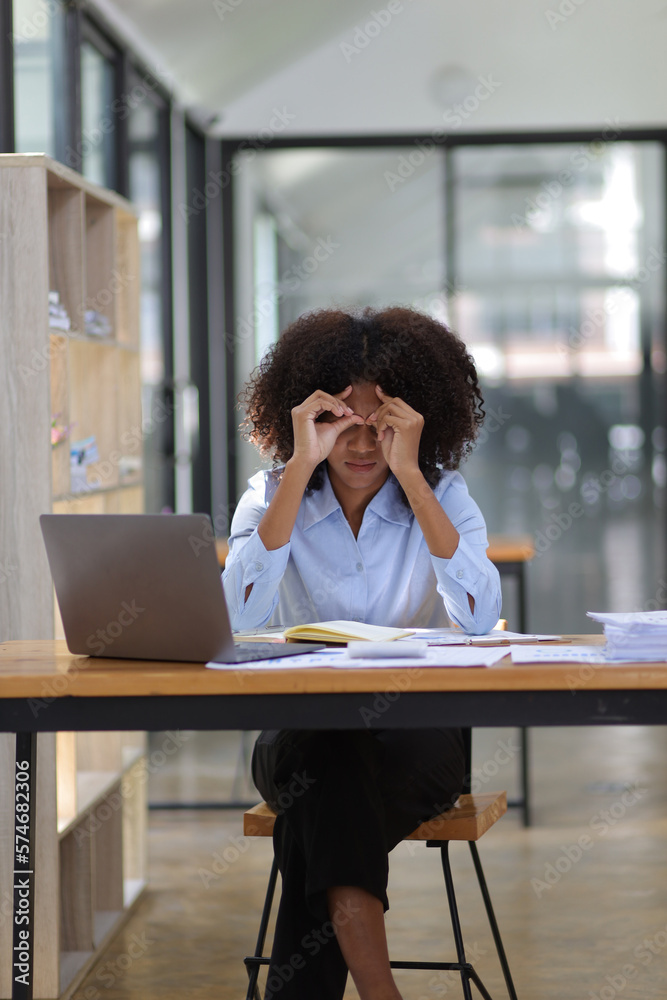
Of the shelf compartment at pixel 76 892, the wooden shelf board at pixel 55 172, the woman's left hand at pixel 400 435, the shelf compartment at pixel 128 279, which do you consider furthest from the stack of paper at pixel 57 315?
the shelf compartment at pixel 76 892

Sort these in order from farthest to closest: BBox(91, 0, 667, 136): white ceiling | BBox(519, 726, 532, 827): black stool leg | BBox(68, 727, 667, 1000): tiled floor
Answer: BBox(91, 0, 667, 136): white ceiling
BBox(519, 726, 532, 827): black stool leg
BBox(68, 727, 667, 1000): tiled floor

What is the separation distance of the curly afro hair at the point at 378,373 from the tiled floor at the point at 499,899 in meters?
1.09

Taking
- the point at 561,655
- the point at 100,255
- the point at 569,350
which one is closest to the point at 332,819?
the point at 561,655

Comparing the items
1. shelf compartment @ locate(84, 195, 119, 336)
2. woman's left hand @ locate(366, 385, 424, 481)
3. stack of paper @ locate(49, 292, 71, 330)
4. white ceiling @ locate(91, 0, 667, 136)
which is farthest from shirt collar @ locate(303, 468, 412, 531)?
white ceiling @ locate(91, 0, 667, 136)

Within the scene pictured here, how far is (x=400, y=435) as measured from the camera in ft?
7.23

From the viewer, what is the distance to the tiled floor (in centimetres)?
255

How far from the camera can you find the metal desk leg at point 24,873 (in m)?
1.69

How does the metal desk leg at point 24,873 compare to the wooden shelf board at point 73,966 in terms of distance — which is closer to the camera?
the metal desk leg at point 24,873

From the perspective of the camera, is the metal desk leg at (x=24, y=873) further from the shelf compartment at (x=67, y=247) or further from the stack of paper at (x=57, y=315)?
the shelf compartment at (x=67, y=247)

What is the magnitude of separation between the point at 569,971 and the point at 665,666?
1271 millimetres

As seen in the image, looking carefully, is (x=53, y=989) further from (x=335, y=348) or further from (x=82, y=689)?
(x=335, y=348)

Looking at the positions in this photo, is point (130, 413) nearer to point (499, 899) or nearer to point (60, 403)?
point (60, 403)

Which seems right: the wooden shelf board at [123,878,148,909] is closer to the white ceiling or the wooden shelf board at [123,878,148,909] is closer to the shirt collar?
the shirt collar

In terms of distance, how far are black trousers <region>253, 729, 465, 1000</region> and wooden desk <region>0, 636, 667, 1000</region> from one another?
0.31m
